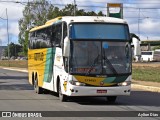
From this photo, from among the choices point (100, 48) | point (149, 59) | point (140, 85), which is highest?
point (100, 48)

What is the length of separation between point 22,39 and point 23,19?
205 inches

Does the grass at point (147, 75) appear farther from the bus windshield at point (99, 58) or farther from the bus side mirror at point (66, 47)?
the bus side mirror at point (66, 47)

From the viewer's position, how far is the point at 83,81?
17.1m

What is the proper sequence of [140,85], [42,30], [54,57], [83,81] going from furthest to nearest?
[140,85], [42,30], [54,57], [83,81]

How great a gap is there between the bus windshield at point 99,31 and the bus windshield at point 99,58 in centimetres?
24

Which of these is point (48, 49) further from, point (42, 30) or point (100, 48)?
point (100, 48)

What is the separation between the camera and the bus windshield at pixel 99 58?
56.5 ft

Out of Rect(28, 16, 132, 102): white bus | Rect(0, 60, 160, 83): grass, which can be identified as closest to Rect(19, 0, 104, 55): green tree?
Rect(0, 60, 160, 83): grass

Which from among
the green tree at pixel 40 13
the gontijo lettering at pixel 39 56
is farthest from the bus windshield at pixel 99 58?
the green tree at pixel 40 13

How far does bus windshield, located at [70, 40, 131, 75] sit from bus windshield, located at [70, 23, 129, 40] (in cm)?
24

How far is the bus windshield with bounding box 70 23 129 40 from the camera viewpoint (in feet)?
57.3

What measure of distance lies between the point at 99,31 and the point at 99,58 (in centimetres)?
108

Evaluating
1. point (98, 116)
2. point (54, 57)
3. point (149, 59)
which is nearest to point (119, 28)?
point (54, 57)

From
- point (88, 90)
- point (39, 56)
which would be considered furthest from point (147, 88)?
point (88, 90)
